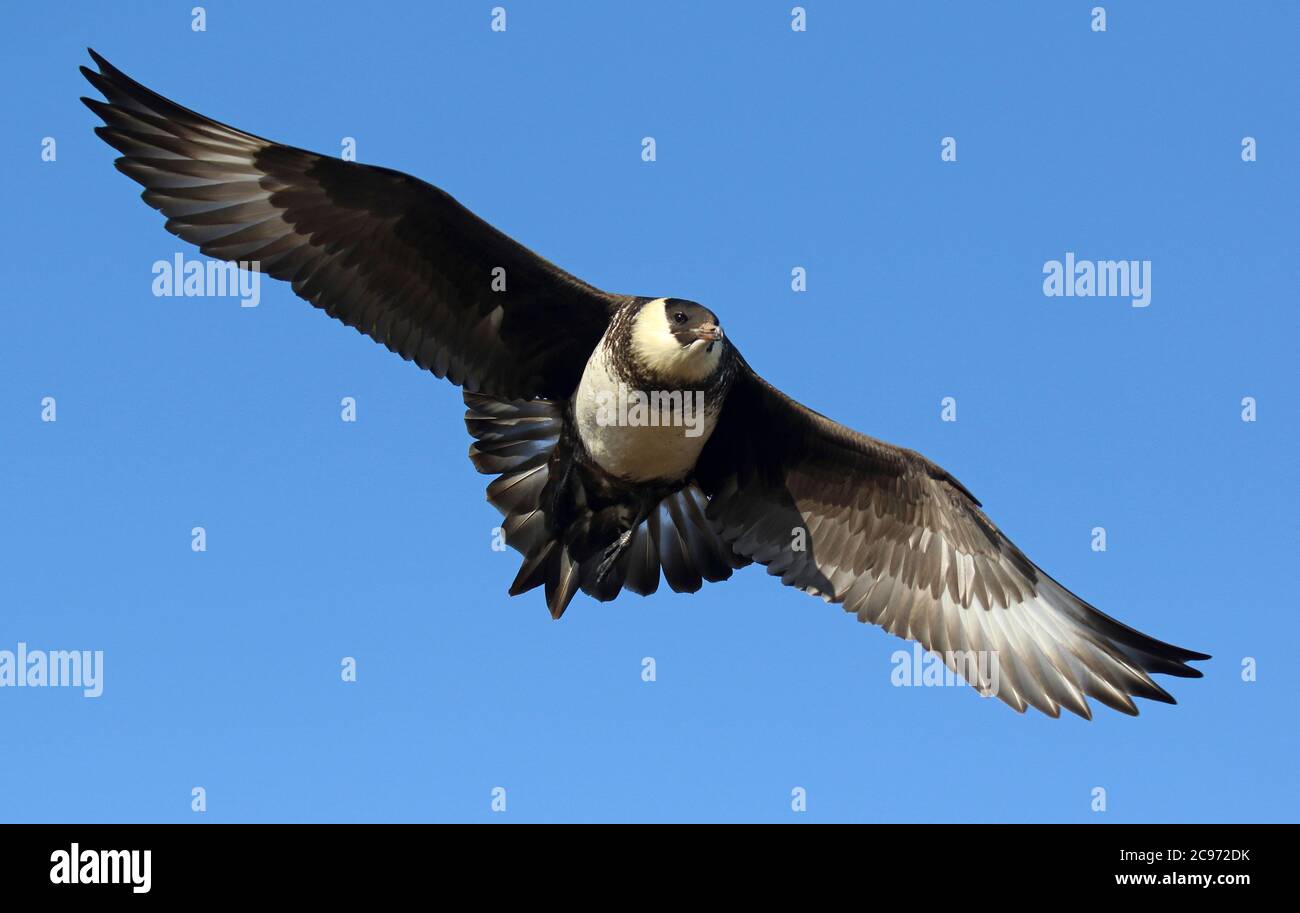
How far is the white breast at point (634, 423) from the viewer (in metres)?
9.39

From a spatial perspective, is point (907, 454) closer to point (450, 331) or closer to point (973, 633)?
point (973, 633)

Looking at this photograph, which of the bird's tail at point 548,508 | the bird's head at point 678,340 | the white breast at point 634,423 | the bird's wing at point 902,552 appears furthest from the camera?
the bird's wing at point 902,552

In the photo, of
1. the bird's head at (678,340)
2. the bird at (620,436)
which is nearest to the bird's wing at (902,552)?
the bird at (620,436)

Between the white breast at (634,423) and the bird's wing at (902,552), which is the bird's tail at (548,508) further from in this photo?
the bird's wing at (902,552)

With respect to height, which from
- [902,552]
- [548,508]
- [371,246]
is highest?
[371,246]

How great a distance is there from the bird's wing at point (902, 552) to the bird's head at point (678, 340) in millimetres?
865

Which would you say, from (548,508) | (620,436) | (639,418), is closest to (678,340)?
(639,418)

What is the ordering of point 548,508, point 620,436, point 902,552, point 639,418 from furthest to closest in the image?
1. point 902,552
2. point 548,508
3. point 620,436
4. point 639,418

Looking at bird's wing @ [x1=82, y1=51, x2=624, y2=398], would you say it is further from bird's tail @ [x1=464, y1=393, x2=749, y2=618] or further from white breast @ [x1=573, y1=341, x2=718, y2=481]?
white breast @ [x1=573, y1=341, x2=718, y2=481]

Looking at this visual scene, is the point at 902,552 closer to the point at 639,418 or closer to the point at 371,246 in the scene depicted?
the point at 639,418

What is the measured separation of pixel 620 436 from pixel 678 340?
2.43 feet

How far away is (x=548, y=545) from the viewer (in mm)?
10109

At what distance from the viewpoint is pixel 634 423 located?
372 inches

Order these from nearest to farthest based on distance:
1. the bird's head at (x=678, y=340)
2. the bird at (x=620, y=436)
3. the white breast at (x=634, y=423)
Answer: the bird's head at (x=678, y=340) → the bird at (x=620, y=436) → the white breast at (x=634, y=423)
